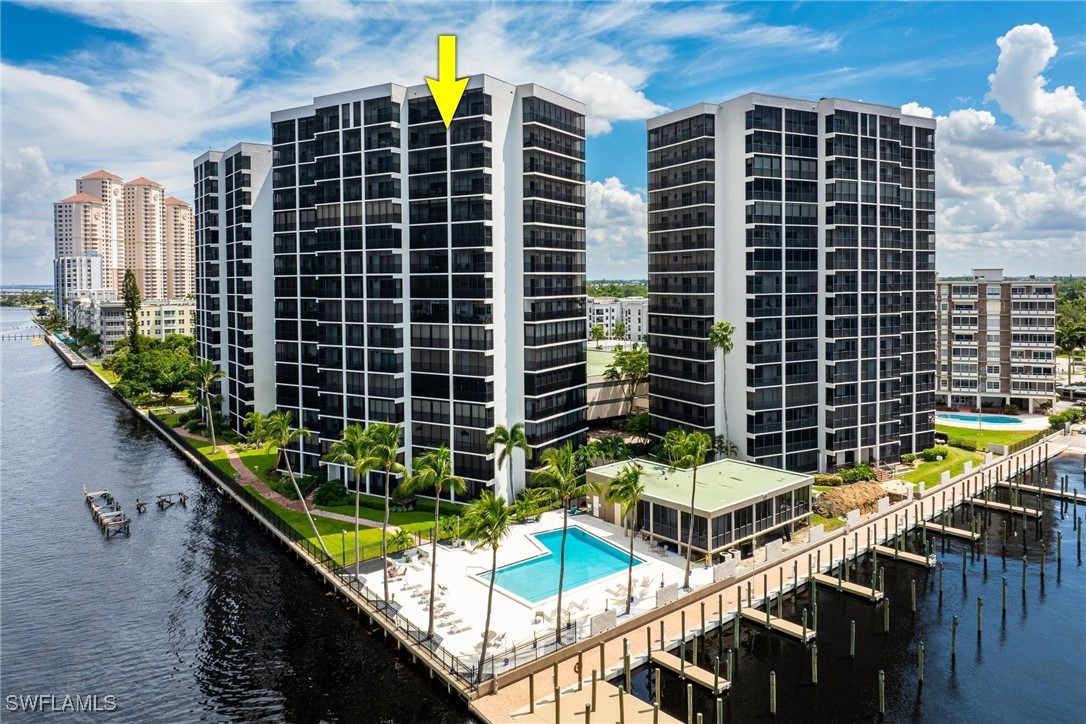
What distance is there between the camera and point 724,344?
8194 cm

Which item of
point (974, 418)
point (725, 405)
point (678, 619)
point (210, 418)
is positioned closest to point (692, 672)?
point (678, 619)

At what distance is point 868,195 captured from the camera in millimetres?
88125

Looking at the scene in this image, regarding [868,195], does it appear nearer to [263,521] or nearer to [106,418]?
[263,521]

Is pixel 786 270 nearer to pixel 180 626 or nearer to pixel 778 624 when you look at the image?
pixel 778 624

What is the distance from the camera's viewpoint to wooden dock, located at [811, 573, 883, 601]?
57.6 meters

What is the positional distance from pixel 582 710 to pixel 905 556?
132 ft

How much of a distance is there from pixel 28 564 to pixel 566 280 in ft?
202

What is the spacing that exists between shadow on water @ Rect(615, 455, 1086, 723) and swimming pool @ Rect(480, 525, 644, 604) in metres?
10.4

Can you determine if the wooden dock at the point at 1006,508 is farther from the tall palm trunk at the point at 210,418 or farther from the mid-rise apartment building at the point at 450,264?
the tall palm trunk at the point at 210,418

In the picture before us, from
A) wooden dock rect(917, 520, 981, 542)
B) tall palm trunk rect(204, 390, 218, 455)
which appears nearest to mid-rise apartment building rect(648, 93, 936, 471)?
wooden dock rect(917, 520, 981, 542)

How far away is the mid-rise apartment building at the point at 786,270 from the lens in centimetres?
8431

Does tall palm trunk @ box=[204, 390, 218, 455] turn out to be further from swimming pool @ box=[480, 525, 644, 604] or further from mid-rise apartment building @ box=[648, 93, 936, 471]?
mid-rise apartment building @ box=[648, 93, 936, 471]

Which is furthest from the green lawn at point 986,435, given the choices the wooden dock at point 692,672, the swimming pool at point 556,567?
the wooden dock at point 692,672

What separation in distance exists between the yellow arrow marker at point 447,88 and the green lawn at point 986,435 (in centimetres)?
8632
